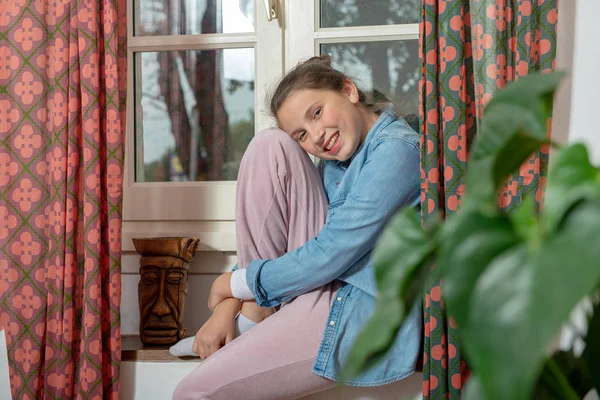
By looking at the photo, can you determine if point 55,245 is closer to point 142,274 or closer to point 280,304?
point 142,274

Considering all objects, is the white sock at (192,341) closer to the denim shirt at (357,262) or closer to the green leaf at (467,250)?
the denim shirt at (357,262)

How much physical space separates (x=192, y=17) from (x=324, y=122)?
30.8 inches

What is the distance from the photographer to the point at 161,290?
6.59ft

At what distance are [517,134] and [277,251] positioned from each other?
1.43m

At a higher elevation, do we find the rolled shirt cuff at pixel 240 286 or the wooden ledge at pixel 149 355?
the rolled shirt cuff at pixel 240 286

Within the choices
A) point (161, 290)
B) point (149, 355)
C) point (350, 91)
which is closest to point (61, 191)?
point (161, 290)

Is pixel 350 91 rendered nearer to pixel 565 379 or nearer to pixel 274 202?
pixel 274 202

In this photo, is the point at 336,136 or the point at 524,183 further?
the point at 336,136

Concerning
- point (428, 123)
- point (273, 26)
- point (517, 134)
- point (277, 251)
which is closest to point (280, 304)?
point (277, 251)

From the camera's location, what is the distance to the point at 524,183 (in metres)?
1.61

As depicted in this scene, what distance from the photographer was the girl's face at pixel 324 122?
180 cm

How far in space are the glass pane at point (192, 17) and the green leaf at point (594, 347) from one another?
1917 millimetres

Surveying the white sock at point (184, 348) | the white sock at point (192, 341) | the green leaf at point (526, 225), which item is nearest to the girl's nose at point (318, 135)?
the white sock at point (192, 341)

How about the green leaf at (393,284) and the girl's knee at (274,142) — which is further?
the girl's knee at (274,142)
